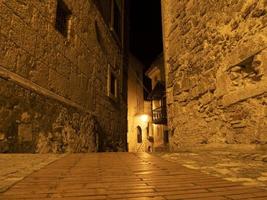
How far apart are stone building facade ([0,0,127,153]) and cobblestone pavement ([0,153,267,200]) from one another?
2.00 meters

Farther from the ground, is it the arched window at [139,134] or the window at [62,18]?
the window at [62,18]

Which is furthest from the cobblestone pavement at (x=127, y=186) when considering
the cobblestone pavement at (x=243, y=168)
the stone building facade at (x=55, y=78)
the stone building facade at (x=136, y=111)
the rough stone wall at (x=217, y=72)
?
the stone building facade at (x=136, y=111)

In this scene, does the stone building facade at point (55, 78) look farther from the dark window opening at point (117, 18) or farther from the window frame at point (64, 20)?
the dark window opening at point (117, 18)

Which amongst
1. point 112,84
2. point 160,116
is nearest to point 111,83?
point 112,84

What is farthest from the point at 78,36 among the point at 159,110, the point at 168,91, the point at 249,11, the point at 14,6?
the point at 159,110

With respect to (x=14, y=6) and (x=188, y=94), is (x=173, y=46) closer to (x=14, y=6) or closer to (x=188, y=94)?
(x=188, y=94)

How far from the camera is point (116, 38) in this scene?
8945 mm

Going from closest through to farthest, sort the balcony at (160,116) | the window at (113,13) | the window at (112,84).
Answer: the window at (113,13) → the window at (112,84) → the balcony at (160,116)

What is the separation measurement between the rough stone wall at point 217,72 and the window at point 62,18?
2.42 m

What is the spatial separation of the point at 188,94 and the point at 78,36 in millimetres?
3202

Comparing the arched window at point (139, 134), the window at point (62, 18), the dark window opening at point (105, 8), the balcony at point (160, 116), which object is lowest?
the arched window at point (139, 134)

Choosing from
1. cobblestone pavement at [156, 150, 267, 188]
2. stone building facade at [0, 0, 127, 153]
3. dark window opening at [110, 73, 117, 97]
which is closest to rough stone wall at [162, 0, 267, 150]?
cobblestone pavement at [156, 150, 267, 188]

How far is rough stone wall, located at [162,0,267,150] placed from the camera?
288 centimetres

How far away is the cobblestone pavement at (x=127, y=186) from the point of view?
4.24ft
